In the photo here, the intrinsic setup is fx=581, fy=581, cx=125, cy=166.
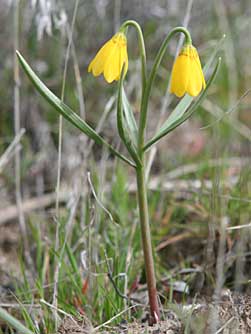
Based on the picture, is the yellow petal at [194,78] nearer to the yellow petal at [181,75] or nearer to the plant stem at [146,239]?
the yellow petal at [181,75]

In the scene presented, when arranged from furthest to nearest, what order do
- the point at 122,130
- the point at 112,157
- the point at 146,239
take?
the point at 112,157, the point at 146,239, the point at 122,130

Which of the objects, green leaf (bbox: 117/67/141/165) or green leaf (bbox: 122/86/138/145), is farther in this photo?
green leaf (bbox: 122/86/138/145)

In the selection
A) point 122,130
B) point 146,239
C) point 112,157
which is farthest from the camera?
point 112,157

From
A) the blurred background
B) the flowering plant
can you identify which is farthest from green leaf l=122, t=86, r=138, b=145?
the blurred background

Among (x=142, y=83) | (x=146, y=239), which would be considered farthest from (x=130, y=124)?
(x=146, y=239)

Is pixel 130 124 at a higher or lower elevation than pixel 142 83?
lower

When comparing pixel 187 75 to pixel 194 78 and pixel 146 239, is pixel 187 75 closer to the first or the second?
pixel 194 78

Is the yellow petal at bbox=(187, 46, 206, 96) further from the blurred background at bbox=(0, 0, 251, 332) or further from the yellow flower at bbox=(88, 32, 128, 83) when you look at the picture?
the blurred background at bbox=(0, 0, 251, 332)
